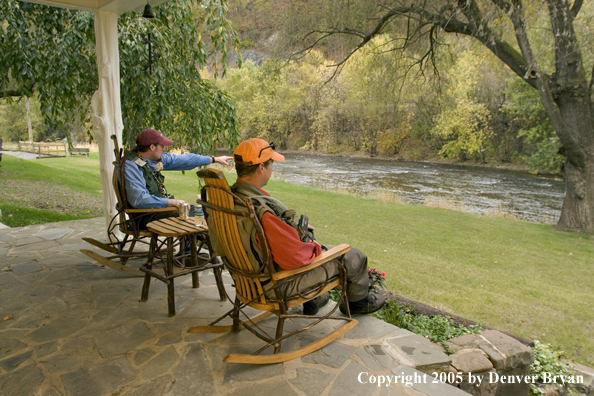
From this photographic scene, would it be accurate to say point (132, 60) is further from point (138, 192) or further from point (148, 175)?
point (138, 192)

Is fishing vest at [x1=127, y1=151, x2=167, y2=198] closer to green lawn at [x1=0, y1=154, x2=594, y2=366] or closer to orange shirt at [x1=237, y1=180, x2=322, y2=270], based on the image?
orange shirt at [x1=237, y1=180, x2=322, y2=270]

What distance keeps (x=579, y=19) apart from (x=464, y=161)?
2282 centimetres

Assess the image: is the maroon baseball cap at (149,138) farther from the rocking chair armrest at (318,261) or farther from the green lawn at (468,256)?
the green lawn at (468,256)

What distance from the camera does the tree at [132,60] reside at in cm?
513

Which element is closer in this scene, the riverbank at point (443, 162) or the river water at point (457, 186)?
the river water at point (457, 186)

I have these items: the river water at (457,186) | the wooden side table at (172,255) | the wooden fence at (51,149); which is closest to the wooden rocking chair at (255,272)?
the wooden side table at (172,255)

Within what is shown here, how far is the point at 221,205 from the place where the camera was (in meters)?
2.37

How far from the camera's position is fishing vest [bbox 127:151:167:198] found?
11.7ft

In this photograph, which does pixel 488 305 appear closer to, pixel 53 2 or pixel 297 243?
pixel 297 243

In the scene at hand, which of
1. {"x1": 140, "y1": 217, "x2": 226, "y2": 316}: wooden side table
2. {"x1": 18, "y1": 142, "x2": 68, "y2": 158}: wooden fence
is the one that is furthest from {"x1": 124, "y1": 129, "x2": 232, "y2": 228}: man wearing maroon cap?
{"x1": 18, "y1": 142, "x2": 68, "y2": 158}: wooden fence

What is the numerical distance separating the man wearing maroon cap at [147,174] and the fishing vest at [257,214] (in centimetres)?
132

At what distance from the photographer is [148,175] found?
3.73 m

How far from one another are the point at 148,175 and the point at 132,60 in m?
2.54

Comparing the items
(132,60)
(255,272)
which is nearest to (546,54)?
(132,60)
